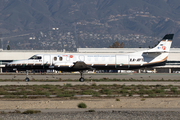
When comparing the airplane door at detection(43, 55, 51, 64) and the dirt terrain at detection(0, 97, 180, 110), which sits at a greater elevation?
the airplane door at detection(43, 55, 51, 64)

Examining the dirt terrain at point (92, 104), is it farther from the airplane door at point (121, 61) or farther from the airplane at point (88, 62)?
the airplane door at point (121, 61)

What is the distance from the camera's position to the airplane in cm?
4212

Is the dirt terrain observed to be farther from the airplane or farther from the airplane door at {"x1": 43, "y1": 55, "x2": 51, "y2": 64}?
the airplane door at {"x1": 43, "y1": 55, "x2": 51, "y2": 64}

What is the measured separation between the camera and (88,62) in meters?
43.2

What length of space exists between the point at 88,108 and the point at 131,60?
24.2 metres

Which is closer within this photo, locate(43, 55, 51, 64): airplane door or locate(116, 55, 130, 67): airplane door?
locate(43, 55, 51, 64): airplane door

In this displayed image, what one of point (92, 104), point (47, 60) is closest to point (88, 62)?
point (47, 60)

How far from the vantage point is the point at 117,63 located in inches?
1709

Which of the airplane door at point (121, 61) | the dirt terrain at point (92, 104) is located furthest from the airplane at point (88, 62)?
the dirt terrain at point (92, 104)

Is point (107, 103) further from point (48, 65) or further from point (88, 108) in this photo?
point (48, 65)

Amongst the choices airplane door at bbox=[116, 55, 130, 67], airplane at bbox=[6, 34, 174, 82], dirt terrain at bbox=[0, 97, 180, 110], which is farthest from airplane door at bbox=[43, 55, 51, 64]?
dirt terrain at bbox=[0, 97, 180, 110]

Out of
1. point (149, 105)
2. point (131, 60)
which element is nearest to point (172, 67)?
point (131, 60)

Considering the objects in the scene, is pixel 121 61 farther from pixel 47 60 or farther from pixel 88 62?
pixel 47 60

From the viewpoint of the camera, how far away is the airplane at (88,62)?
138ft
